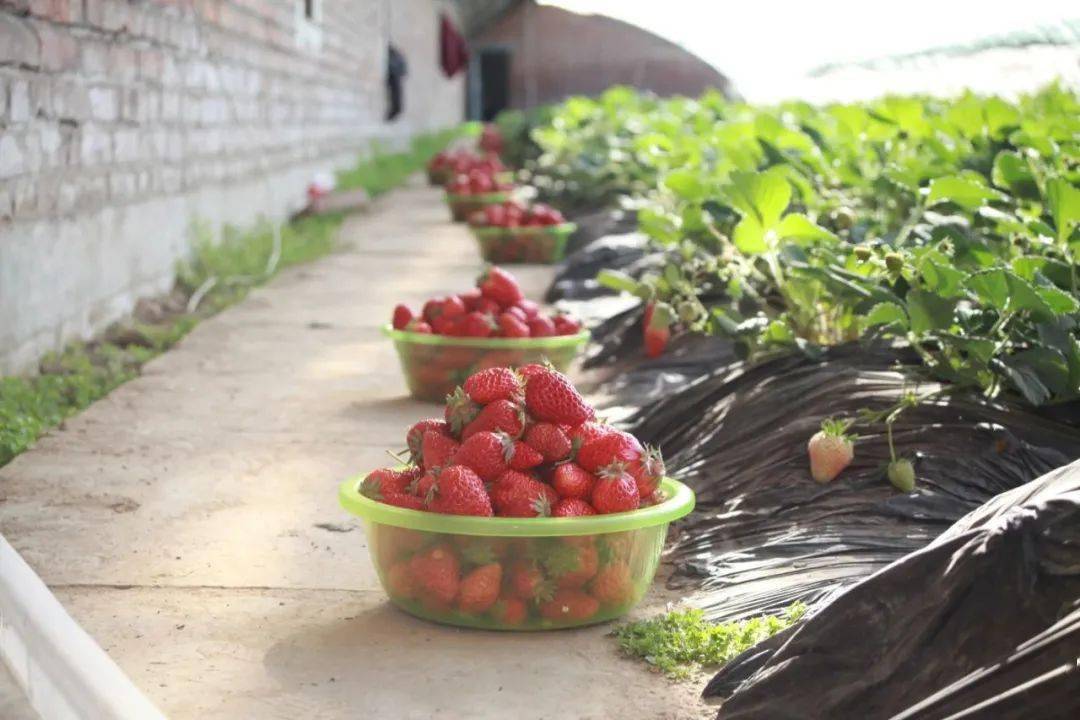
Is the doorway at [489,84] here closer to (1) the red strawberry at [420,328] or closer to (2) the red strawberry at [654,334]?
(2) the red strawberry at [654,334]

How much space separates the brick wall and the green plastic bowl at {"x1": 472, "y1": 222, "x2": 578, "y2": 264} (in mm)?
1422

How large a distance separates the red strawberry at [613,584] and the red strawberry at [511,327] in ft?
6.41

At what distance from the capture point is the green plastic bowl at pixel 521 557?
2691mm

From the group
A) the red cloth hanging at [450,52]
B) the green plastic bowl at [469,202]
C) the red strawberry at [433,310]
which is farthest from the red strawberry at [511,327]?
the red cloth hanging at [450,52]

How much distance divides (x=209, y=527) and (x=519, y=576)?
960 mm

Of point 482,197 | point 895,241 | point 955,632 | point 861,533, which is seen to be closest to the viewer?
point 955,632

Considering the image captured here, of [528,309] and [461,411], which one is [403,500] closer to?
[461,411]

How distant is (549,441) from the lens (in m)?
2.80

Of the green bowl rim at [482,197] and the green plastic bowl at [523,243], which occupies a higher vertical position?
the green bowl rim at [482,197]

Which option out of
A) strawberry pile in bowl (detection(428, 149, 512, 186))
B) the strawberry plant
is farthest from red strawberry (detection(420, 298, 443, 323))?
strawberry pile in bowl (detection(428, 149, 512, 186))

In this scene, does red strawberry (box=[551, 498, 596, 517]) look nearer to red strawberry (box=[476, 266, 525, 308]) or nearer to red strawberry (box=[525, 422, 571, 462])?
red strawberry (box=[525, 422, 571, 462])

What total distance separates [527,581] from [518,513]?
13 cm

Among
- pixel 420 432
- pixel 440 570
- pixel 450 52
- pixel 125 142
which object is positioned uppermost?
pixel 450 52

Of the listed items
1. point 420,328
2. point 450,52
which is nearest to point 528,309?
point 420,328
